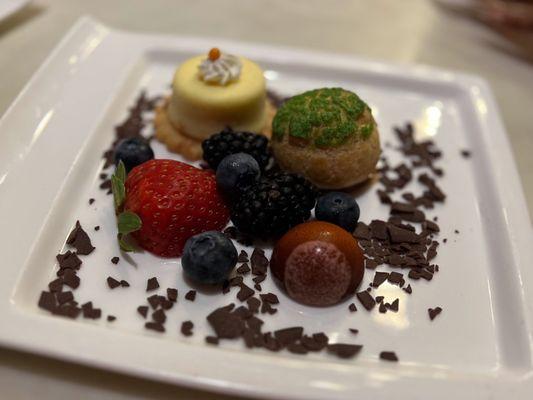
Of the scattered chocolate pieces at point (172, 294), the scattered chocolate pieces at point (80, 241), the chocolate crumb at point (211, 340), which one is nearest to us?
the chocolate crumb at point (211, 340)

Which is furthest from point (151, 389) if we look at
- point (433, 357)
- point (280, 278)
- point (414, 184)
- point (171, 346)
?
point (414, 184)

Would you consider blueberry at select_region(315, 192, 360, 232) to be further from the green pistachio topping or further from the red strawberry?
the red strawberry

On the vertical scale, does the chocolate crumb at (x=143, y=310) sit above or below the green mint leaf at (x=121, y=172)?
below

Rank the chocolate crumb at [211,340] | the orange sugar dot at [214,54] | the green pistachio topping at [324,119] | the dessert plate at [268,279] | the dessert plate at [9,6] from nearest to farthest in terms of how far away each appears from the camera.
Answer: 1. the dessert plate at [268,279]
2. the chocolate crumb at [211,340]
3. the green pistachio topping at [324,119]
4. the orange sugar dot at [214,54]
5. the dessert plate at [9,6]

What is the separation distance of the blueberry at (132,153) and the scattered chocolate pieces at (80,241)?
304mm

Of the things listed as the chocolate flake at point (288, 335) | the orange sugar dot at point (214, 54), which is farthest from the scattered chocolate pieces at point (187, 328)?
the orange sugar dot at point (214, 54)

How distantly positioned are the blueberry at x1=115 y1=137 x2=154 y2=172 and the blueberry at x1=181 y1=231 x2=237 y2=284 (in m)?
Result: 0.47

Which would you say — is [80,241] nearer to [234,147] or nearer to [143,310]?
[143,310]

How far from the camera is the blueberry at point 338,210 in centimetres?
158

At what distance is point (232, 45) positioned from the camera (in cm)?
239

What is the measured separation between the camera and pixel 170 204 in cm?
148

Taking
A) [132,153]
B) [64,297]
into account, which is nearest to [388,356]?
[64,297]

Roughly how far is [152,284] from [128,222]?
19 cm

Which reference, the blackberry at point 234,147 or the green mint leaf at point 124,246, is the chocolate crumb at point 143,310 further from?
the blackberry at point 234,147
